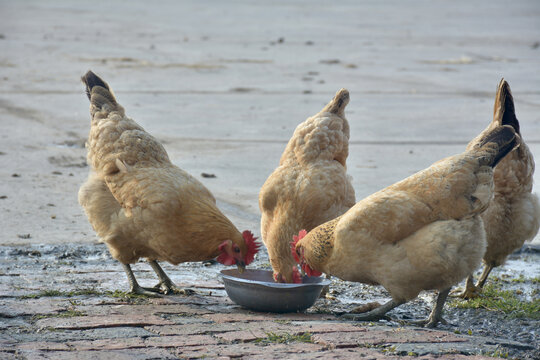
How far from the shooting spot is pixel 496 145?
4.72 m

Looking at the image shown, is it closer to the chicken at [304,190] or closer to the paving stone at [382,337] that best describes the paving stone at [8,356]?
the paving stone at [382,337]

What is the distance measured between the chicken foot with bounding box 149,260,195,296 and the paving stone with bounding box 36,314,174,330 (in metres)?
0.81

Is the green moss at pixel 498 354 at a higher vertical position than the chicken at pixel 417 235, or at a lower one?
lower

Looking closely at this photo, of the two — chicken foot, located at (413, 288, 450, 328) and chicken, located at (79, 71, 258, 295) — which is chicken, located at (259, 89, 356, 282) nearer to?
chicken, located at (79, 71, 258, 295)

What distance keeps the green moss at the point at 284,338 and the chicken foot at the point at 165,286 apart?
1353mm

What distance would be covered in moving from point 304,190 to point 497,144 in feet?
4.49

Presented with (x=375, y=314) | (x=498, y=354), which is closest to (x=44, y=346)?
(x=375, y=314)

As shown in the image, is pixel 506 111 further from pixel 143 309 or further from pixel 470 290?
pixel 143 309

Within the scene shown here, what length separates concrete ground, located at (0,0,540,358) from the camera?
466 centimetres

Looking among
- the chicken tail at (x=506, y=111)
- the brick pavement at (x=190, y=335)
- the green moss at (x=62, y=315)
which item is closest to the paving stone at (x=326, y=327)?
the brick pavement at (x=190, y=335)

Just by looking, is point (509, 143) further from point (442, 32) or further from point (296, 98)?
point (442, 32)

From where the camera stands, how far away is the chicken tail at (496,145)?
4652 mm

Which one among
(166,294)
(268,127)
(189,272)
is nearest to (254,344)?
(166,294)

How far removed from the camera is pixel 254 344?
372 cm
